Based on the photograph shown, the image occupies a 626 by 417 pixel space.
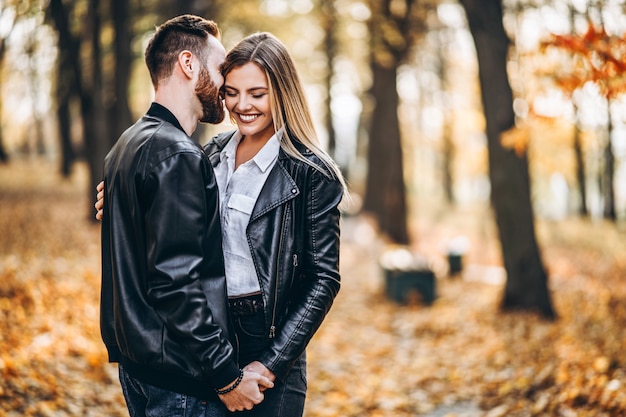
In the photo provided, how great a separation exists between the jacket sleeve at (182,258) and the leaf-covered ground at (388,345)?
128 inches

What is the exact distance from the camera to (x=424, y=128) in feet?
104

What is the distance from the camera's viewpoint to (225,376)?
2301 millimetres

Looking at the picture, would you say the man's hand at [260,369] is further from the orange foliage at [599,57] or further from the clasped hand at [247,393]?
the orange foliage at [599,57]

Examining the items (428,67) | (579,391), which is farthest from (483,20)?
(428,67)

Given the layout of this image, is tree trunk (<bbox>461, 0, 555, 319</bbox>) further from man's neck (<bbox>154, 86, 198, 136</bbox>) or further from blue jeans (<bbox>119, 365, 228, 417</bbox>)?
blue jeans (<bbox>119, 365, 228, 417</bbox>)

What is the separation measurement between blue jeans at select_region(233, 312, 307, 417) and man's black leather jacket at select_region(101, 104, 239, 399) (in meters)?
0.13

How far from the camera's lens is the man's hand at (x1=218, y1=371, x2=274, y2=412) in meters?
2.36

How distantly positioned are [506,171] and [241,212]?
7435 mm

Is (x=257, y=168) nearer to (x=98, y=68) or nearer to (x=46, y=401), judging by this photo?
(x=46, y=401)

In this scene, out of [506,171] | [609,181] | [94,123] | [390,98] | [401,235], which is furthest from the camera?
[609,181]

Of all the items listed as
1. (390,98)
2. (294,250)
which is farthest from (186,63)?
(390,98)

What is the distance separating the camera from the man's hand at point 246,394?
2.36 metres

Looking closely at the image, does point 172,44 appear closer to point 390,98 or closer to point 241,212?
point 241,212

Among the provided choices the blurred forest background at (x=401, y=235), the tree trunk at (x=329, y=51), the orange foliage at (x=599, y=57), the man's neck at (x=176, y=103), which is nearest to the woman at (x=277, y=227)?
the man's neck at (x=176, y=103)
